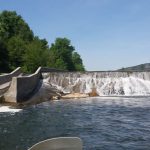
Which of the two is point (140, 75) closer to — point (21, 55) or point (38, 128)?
point (21, 55)

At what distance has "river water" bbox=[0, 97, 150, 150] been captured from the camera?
1916 centimetres

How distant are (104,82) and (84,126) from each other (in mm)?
27971

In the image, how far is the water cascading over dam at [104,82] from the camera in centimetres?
5175

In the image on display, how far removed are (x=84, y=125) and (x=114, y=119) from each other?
11.1ft

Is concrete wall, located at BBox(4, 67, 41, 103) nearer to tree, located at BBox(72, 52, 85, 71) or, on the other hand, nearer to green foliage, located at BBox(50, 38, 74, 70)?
green foliage, located at BBox(50, 38, 74, 70)

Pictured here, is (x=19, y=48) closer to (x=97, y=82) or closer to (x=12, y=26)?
(x=12, y=26)

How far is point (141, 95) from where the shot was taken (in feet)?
165

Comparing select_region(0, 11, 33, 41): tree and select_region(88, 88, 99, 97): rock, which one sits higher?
select_region(0, 11, 33, 41): tree

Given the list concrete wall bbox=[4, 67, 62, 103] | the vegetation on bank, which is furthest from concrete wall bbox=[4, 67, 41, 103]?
the vegetation on bank

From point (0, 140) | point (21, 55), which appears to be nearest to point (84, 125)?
point (0, 140)

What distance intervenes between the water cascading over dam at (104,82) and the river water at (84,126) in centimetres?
1614

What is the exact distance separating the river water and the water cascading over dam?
16.1 m

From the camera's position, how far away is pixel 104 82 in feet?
172

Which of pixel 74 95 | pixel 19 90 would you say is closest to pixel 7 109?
pixel 19 90
